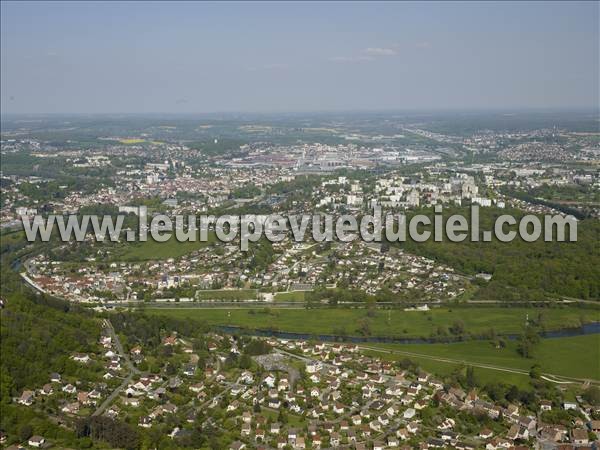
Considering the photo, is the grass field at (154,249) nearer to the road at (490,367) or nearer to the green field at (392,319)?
the green field at (392,319)

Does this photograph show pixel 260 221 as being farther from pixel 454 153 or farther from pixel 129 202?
pixel 454 153

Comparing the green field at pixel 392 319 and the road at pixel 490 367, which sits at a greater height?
the green field at pixel 392 319

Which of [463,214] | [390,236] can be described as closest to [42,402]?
[390,236]

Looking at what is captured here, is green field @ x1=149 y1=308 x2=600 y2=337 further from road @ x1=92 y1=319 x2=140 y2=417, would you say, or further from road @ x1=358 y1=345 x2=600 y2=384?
road @ x1=92 y1=319 x2=140 y2=417

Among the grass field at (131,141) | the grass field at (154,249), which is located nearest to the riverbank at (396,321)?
the grass field at (154,249)

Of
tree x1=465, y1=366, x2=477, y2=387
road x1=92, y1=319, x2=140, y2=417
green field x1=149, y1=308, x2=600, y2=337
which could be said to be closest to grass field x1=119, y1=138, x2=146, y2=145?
green field x1=149, y1=308, x2=600, y2=337

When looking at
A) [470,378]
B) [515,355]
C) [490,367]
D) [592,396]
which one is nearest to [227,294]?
[490,367]
